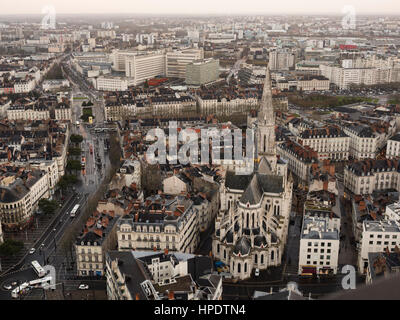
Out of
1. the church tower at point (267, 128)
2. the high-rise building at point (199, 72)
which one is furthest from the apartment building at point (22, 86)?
the church tower at point (267, 128)

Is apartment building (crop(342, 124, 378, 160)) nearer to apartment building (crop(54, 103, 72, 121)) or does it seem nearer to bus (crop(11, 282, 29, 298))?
bus (crop(11, 282, 29, 298))

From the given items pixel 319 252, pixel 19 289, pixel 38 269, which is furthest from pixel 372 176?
pixel 19 289

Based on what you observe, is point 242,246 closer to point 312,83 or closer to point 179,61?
point 312,83

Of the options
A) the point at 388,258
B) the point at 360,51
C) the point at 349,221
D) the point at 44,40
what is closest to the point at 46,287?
the point at 388,258

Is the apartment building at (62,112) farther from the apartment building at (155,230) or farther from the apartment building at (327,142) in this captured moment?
the apartment building at (155,230)

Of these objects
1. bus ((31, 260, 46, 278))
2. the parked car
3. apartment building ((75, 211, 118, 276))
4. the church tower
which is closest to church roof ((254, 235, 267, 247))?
the church tower

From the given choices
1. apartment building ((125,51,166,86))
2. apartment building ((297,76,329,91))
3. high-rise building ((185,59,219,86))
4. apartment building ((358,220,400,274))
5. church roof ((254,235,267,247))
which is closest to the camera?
apartment building ((358,220,400,274))

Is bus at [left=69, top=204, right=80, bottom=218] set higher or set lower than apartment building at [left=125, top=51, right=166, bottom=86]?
lower
